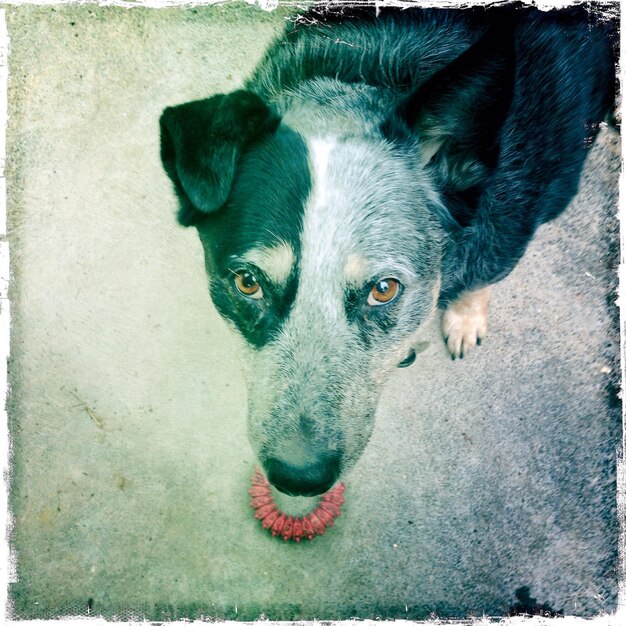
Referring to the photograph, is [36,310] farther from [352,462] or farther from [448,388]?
[448,388]

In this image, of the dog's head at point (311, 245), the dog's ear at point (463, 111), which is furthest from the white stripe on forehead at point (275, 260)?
the dog's ear at point (463, 111)

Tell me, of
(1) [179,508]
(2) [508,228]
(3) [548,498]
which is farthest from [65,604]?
(2) [508,228]

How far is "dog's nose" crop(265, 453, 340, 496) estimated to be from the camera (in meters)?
1.99

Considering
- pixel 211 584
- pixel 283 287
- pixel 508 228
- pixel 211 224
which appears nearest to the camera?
pixel 283 287

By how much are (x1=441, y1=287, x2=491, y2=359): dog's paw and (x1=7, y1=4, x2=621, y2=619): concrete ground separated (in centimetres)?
8

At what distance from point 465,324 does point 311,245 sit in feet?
4.27

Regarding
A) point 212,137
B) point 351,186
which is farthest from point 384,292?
point 212,137

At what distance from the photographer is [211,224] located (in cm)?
210

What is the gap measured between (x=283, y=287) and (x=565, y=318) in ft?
6.01

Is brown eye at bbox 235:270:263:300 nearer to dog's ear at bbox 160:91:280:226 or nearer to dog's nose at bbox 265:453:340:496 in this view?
dog's ear at bbox 160:91:280:226

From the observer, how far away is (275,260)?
192 centimetres

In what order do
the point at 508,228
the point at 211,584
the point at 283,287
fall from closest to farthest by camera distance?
the point at 283,287 → the point at 508,228 → the point at 211,584

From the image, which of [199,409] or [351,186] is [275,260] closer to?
[351,186]

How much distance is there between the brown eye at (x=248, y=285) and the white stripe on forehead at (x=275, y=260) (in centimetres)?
8
